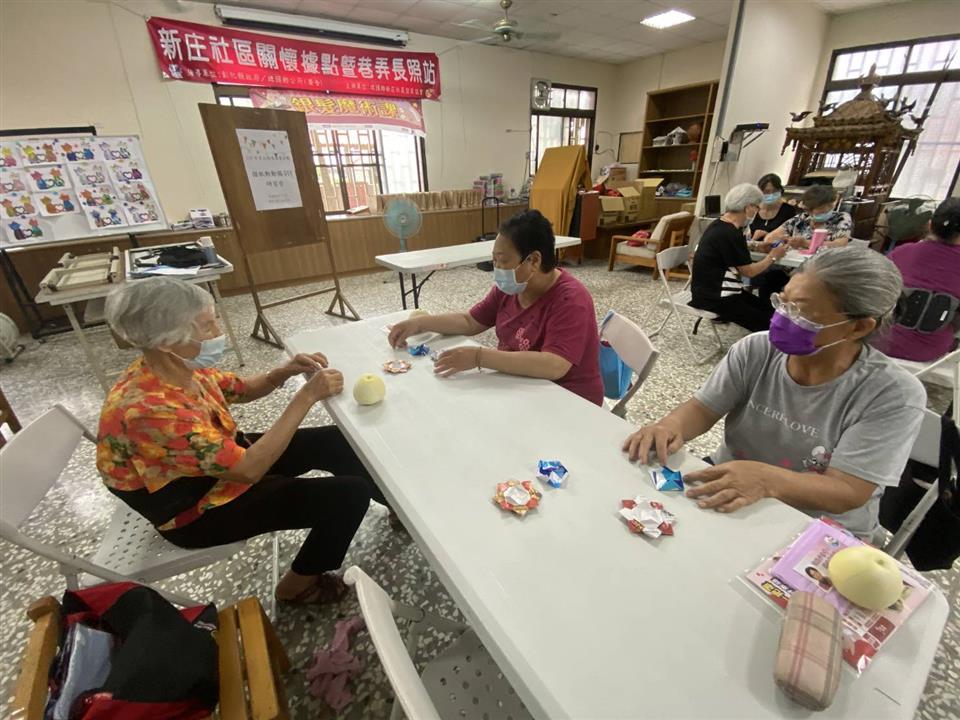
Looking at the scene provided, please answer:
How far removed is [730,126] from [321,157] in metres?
4.95

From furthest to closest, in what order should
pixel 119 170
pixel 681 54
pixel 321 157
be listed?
pixel 681 54, pixel 321 157, pixel 119 170

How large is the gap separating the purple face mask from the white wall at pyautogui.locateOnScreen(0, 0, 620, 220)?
18.5 feet

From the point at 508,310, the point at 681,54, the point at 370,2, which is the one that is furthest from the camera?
the point at 681,54

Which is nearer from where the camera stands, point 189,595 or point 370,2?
point 189,595

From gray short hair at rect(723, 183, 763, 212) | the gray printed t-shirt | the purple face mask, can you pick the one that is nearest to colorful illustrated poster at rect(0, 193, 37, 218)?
Result: the gray printed t-shirt

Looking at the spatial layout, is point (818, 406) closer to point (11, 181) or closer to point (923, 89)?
point (11, 181)

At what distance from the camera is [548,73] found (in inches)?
265

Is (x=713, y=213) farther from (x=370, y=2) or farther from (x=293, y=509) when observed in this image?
(x=293, y=509)

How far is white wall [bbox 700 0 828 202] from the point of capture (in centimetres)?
458

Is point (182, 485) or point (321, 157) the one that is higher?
point (321, 157)

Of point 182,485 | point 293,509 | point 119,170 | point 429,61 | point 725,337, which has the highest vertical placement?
point 429,61

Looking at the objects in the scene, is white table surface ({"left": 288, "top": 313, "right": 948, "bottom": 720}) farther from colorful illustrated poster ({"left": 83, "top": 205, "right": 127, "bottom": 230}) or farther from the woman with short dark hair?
colorful illustrated poster ({"left": 83, "top": 205, "right": 127, "bottom": 230})

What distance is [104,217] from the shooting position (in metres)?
4.09

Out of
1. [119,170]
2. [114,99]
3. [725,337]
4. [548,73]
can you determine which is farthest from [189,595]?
[548,73]
